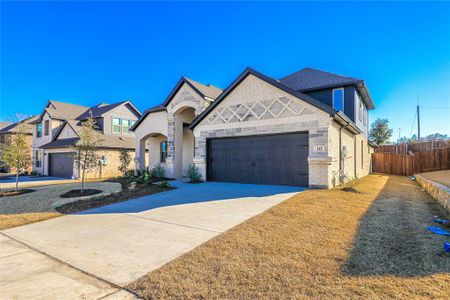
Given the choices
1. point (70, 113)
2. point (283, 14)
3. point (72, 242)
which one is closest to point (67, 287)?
point (72, 242)

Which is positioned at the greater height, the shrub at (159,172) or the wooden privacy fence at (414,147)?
the wooden privacy fence at (414,147)

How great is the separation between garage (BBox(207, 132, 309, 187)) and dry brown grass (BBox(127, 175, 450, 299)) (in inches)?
210

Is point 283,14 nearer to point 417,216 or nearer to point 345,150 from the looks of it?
point 345,150

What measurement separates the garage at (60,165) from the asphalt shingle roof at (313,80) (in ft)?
68.9

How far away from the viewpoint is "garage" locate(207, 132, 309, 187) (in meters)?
10.9

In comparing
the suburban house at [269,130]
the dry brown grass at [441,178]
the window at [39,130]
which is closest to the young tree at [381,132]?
the suburban house at [269,130]

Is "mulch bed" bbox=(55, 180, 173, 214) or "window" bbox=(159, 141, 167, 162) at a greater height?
"window" bbox=(159, 141, 167, 162)

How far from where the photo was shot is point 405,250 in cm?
383

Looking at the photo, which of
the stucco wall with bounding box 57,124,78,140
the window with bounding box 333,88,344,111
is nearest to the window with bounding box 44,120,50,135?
the stucco wall with bounding box 57,124,78,140

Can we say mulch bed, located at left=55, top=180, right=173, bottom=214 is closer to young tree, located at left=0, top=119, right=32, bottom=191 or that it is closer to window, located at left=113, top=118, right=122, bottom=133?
young tree, located at left=0, top=119, right=32, bottom=191

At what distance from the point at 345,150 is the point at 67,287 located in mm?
12852

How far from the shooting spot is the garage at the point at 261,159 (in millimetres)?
10874

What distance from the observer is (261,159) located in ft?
39.1

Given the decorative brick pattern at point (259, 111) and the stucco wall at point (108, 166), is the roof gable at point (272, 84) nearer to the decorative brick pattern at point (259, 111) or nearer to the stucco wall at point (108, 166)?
the decorative brick pattern at point (259, 111)
